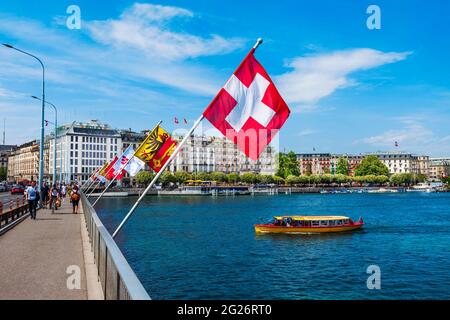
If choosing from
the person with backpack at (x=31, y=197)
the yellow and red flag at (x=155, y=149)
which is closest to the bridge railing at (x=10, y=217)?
the person with backpack at (x=31, y=197)

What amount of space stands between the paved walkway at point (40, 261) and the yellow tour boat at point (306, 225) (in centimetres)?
3660

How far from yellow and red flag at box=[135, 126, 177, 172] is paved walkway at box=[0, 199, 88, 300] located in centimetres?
506

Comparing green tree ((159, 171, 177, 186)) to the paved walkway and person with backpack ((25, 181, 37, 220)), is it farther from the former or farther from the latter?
the paved walkway

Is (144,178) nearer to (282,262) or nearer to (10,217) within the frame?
(282,262)

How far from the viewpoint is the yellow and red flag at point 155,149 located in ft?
81.3

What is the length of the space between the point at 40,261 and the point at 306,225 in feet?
163

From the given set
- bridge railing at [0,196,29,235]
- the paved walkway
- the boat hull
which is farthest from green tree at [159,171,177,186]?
the paved walkway

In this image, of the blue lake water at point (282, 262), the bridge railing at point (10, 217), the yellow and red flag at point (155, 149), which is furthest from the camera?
the blue lake water at point (282, 262)

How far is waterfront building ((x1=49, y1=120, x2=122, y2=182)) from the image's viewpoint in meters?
186

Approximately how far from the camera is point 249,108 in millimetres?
13383

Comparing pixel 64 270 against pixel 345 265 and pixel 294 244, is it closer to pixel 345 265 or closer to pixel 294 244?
pixel 345 265

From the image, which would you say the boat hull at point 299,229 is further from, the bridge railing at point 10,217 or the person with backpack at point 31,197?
the person with backpack at point 31,197

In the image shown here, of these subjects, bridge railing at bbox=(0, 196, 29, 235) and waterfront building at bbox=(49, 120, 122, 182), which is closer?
bridge railing at bbox=(0, 196, 29, 235)
